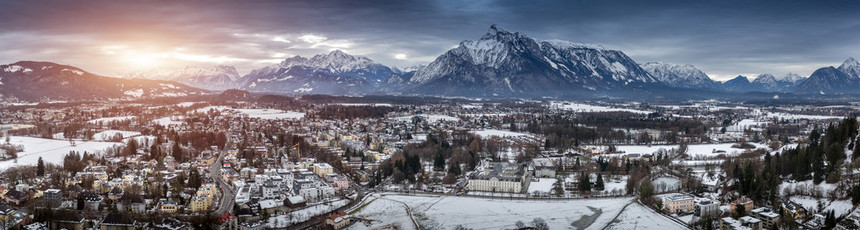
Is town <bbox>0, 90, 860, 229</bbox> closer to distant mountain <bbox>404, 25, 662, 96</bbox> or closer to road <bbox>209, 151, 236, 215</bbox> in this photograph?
road <bbox>209, 151, 236, 215</bbox>

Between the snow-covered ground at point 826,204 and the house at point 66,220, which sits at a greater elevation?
the snow-covered ground at point 826,204

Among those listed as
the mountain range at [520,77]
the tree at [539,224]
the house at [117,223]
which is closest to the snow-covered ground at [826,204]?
the tree at [539,224]

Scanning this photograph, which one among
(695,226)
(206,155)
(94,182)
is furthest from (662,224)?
(206,155)

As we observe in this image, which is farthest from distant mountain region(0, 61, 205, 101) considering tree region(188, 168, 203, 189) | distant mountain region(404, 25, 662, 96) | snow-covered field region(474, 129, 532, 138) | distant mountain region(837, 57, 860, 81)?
distant mountain region(837, 57, 860, 81)

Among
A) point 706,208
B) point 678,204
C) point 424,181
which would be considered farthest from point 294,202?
point 706,208

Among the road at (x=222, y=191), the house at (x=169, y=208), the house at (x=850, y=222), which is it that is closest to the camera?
the house at (x=850, y=222)

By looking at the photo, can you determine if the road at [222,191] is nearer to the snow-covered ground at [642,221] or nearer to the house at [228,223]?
the house at [228,223]
